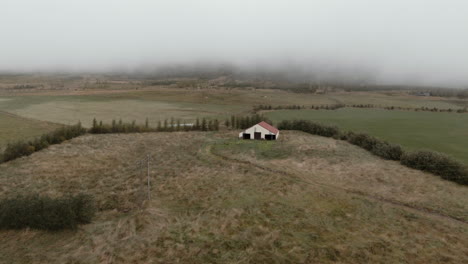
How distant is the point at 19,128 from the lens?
216 feet

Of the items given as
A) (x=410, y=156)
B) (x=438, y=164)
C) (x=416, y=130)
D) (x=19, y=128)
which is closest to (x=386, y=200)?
(x=438, y=164)

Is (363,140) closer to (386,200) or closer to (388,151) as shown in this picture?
(388,151)

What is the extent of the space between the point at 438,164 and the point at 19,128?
87338 mm

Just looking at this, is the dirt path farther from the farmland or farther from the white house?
the white house

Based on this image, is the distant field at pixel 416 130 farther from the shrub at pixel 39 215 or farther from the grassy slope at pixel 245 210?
the shrub at pixel 39 215

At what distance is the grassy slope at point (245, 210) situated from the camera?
18.2 m

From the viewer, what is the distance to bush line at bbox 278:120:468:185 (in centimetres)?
3303

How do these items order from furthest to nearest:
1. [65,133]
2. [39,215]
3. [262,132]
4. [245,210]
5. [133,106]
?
1. [133,106]
2. [262,132]
3. [65,133]
4. [245,210]
5. [39,215]

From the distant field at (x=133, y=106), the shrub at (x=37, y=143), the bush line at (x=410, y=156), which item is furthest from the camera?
the distant field at (x=133, y=106)

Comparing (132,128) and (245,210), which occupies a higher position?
(132,128)

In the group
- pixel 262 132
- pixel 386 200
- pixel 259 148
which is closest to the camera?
pixel 386 200

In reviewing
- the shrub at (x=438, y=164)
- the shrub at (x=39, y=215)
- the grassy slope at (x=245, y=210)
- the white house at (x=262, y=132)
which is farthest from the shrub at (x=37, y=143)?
the shrub at (x=438, y=164)

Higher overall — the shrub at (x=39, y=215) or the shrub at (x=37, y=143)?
the shrub at (x=37, y=143)

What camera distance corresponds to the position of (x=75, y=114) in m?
90.2
